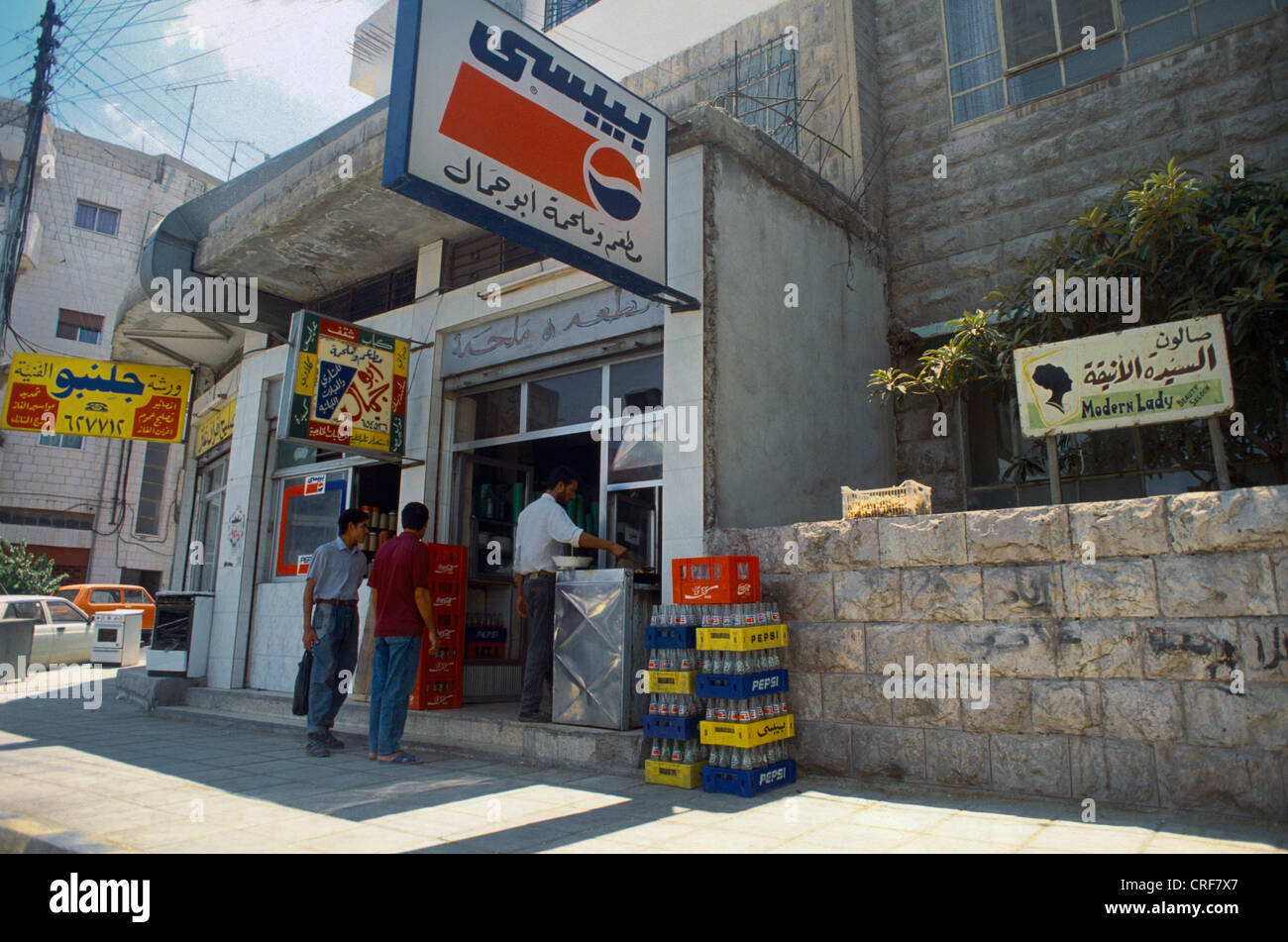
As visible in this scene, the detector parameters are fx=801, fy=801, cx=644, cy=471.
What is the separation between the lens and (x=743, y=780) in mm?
5043

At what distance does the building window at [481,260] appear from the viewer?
883 centimetres

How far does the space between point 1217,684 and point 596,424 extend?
5196mm

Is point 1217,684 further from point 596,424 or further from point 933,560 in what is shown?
point 596,424

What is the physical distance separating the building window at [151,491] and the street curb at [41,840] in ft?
99.3

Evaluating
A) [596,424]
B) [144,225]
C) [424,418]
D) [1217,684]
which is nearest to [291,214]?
[424,418]

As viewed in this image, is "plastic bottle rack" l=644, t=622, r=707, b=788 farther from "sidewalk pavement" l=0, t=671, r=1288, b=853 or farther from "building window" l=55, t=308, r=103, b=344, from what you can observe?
"building window" l=55, t=308, r=103, b=344

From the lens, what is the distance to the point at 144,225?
31812mm

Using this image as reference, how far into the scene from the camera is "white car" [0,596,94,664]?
640 inches

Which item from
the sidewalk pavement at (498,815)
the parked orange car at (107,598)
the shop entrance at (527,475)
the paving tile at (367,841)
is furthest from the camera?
the parked orange car at (107,598)

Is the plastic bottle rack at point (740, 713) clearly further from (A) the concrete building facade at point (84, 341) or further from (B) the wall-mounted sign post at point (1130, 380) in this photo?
(A) the concrete building facade at point (84, 341)
